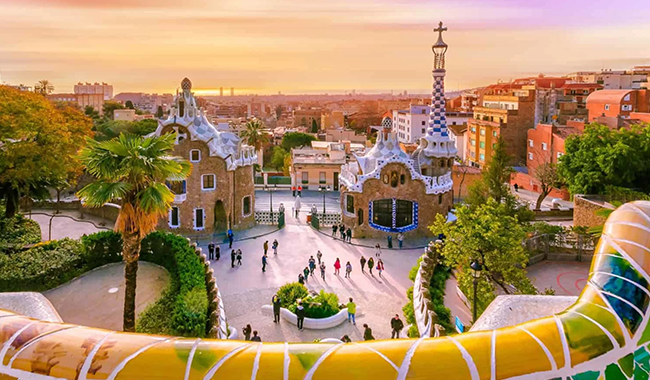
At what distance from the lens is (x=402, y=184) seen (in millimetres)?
34625

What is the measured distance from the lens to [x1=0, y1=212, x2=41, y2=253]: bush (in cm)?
2375

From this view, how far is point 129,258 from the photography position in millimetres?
15711

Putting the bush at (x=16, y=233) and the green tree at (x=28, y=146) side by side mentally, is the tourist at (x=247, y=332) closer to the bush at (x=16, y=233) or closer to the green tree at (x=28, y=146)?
the bush at (x=16, y=233)

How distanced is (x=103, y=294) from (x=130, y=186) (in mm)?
6745

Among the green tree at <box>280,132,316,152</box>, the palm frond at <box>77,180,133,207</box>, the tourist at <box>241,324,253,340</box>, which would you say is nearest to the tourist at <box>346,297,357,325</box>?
the tourist at <box>241,324,253,340</box>

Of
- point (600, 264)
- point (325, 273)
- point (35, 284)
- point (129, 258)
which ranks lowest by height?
point (325, 273)

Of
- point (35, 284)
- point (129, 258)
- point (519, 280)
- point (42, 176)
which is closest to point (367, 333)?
point (519, 280)

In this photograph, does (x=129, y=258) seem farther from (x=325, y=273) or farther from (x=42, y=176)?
(x=42, y=176)

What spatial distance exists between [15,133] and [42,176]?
2.81m

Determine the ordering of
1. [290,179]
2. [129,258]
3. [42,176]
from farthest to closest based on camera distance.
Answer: [290,179] → [42,176] → [129,258]

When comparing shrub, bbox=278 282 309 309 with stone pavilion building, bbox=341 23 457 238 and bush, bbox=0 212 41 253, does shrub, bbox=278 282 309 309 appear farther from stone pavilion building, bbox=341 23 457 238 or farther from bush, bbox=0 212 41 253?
stone pavilion building, bbox=341 23 457 238

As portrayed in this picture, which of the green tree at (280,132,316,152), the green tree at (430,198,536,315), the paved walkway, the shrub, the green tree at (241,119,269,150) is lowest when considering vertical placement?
the shrub

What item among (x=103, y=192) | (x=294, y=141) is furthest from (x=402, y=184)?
(x=294, y=141)

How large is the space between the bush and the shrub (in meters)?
11.9
